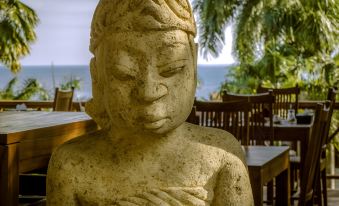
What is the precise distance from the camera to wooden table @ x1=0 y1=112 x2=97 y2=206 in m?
2.21

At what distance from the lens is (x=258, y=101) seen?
433cm

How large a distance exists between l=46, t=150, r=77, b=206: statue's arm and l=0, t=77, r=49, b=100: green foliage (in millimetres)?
7640

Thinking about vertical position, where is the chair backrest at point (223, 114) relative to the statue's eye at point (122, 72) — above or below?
below

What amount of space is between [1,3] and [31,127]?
7.18m

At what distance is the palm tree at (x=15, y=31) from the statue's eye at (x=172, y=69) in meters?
7.85

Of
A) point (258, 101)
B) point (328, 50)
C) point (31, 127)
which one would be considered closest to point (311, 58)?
point (328, 50)

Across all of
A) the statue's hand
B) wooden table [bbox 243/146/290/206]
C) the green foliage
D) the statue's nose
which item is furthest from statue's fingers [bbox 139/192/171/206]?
the green foliage

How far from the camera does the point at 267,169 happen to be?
282 cm

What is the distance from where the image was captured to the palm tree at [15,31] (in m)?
9.05

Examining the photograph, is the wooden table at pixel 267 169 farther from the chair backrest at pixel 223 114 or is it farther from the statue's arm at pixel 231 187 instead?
the statue's arm at pixel 231 187

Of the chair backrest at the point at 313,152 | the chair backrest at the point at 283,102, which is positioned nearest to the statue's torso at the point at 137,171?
the chair backrest at the point at 313,152

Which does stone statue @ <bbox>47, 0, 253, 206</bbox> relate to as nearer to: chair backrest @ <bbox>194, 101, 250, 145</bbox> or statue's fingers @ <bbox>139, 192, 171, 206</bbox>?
statue's fingers @ <bbox>139, 192, 171, 206</bbox>

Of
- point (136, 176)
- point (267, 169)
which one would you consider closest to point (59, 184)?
point (136, 176)

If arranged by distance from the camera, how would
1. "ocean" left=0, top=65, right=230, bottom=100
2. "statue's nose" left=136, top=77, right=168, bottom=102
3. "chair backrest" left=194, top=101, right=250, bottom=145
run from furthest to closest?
1. "ocean" left=0, top=65, right=230, bottom=100
2. "chair backrest" left=194, top=101, right=250, bottom=145
3. "statue's nose" left=136, top=77, right=168, bottom=102
